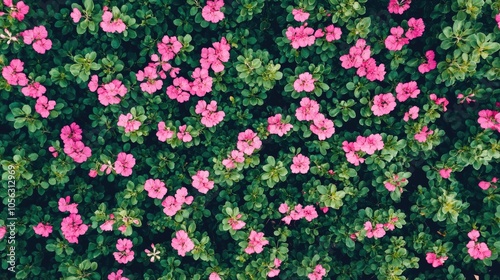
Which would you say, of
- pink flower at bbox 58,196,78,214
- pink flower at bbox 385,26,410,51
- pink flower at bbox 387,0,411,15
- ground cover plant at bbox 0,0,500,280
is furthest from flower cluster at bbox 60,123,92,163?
pink flower at bbox 387,0,411,15

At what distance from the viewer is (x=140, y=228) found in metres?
3.04

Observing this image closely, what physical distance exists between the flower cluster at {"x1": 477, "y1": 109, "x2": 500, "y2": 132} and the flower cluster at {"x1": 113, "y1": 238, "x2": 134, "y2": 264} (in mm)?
2264

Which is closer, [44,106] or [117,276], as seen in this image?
[44,106]

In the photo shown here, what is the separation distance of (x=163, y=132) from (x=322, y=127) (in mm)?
994

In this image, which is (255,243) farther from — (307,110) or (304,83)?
(304,83)

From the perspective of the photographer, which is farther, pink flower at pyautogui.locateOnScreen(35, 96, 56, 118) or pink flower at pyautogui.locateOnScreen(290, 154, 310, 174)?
pink flower at pyautogui.locateOnScreen(290, 154, 310, 174)

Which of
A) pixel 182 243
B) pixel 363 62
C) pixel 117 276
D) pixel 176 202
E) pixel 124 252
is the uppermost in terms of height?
pixel 363 62

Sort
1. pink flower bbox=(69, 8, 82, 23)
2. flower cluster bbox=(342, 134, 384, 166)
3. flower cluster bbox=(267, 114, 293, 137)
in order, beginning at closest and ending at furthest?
1. pink flower bbox=(69, 8, 82, 23)
2. flower cluster bbox=(342, 134, 384, 166)
3. flower cluster bbox=(267, 114, 293, 137)

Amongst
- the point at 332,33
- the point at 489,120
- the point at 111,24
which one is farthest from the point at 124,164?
A: the point at 489,120

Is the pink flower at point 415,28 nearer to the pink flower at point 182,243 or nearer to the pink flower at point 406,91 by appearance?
the pink flower at point 406,91

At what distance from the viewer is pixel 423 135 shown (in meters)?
2.70

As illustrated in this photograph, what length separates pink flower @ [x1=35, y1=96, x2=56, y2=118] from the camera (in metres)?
2.65

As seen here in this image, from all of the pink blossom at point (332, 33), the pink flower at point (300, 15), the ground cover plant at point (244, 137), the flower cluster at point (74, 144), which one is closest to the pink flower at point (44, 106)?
the ground cover plant at point (244, 137)

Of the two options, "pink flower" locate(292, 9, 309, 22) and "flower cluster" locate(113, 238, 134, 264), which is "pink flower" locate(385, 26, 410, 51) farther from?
"flower cluster" locate(113, 238, 134, 264)
